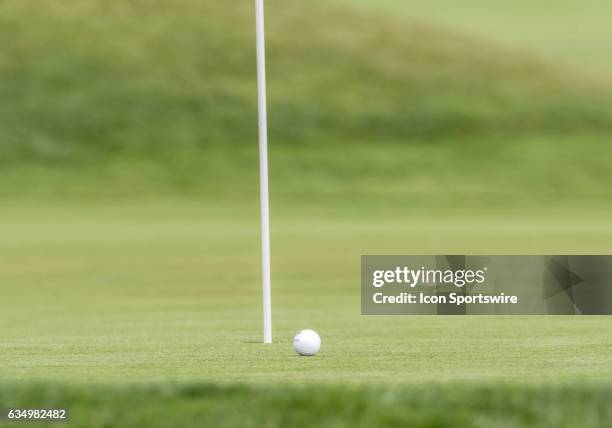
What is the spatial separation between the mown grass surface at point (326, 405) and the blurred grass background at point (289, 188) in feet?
0.10

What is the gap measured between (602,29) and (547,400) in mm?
106249

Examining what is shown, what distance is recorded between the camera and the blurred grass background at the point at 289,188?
41.3ft

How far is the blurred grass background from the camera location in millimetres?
12594

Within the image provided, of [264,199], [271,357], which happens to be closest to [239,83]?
[264,199]

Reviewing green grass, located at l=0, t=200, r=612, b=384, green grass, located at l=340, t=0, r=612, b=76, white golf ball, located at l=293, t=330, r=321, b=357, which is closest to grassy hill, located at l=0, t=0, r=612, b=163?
green grass, located at l=340, t=0, r=612, b=76

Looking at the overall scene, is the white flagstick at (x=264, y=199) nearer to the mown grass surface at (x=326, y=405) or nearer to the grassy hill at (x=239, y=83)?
the mown grass surface at (x=326, y=405)

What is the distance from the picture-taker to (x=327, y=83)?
3366 inches

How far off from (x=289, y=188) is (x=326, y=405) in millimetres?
58549

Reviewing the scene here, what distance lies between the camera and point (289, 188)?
6856cm

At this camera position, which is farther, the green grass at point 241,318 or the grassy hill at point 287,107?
the grassy hill at point 287,107

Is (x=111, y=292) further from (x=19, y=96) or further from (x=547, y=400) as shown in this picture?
(x=19, y=96)

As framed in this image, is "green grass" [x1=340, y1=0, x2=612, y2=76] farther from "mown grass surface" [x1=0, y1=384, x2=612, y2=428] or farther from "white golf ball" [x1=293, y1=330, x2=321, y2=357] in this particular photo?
"mown grass surface" [x1=0, y1=384, x2=612, y2=428]

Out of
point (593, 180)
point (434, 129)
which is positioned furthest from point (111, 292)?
point (434, 129)

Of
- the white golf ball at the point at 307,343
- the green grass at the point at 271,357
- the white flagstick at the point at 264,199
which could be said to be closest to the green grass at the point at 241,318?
the green grass at the point at 271,357
